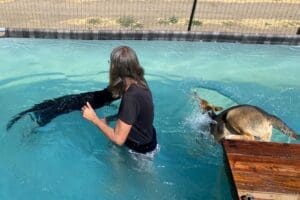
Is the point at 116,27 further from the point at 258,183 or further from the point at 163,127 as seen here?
the point at 258,183

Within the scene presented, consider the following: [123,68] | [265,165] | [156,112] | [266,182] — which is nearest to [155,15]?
[156,112]

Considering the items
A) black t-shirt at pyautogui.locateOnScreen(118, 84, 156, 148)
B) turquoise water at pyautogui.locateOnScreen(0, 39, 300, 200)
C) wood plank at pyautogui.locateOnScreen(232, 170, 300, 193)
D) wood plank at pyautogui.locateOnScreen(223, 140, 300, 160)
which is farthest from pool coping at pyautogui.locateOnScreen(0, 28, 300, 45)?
wood plank at pyautogui.locateOnScreen(232, 170, 300, 193)

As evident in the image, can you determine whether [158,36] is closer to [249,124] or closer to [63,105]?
[63,105]

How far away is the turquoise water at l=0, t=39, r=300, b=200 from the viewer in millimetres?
4871

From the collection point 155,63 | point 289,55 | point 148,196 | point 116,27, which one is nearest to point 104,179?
point 148,196

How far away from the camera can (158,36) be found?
30.2 ft

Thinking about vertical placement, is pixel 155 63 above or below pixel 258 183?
below

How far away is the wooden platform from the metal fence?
5.99 m

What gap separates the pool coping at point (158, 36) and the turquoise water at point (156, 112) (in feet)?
0.48

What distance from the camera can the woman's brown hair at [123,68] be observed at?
4.06m

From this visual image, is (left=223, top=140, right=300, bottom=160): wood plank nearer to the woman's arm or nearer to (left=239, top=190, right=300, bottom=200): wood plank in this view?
(left=239, top=190, right=300, bottom=200): wood plank

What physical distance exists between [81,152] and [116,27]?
585cm

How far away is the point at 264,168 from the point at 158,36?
5628 millimetres

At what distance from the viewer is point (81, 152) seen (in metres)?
5.56
